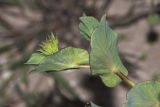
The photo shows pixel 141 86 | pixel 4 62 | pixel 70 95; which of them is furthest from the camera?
pixel 4 62

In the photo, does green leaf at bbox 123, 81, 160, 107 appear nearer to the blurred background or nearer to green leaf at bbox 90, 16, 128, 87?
green leaf at bbox 90, 16, 128, 87

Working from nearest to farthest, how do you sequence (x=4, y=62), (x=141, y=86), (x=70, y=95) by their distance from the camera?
1. (x=141, y=86)
2. (x=70, y=95)
3. (x=4, y=62)

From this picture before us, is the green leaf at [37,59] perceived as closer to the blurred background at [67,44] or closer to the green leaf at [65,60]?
the green leaf at [65,60]

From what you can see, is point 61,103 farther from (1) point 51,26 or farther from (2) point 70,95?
(1) point 51,26

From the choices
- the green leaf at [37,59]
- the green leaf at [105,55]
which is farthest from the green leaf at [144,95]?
the green leaf at [37,59]

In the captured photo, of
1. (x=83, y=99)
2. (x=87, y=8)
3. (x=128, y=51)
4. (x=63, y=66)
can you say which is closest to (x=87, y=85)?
(x=83, y=99)
